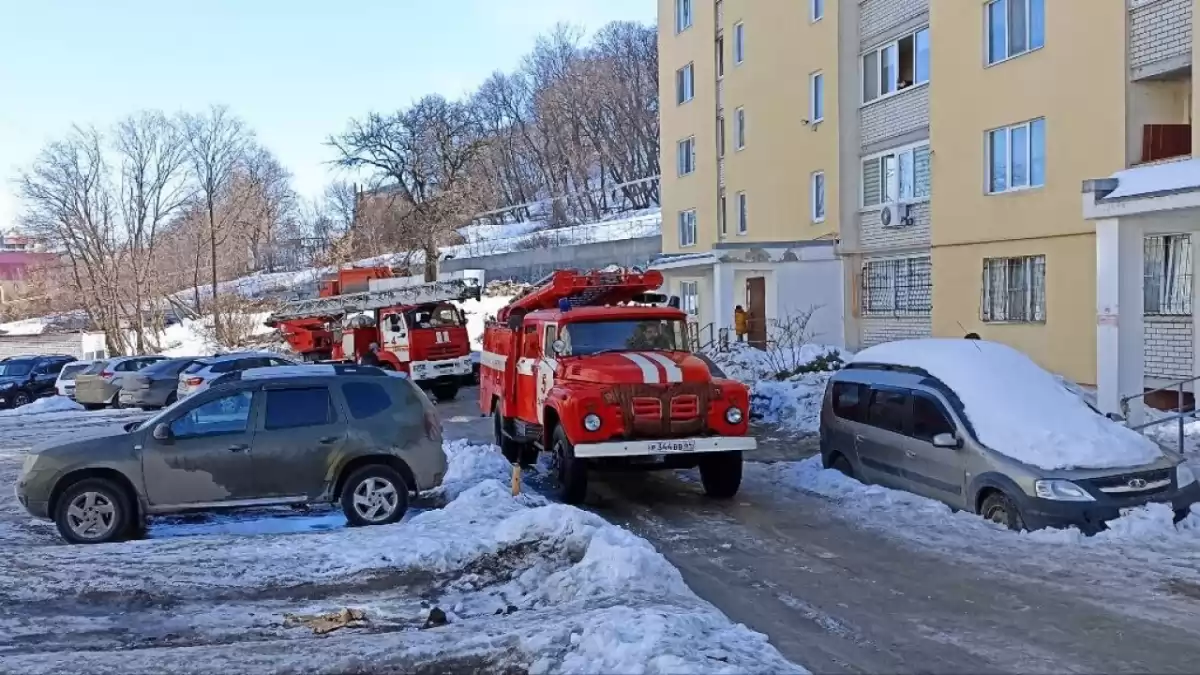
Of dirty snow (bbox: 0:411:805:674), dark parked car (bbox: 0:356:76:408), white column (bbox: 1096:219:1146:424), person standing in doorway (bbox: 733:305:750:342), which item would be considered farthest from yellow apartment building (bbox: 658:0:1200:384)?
dark parked car (bbox: 0:356:76:408)

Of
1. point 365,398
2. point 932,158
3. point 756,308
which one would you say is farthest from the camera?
point 756,308

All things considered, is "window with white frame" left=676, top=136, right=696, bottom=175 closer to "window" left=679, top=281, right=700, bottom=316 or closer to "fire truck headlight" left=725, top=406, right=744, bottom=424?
"window" left=679, top=281, right=700, bottom=316

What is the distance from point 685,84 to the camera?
40.1 meters

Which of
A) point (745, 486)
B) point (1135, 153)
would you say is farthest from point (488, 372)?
point (1135, 153)

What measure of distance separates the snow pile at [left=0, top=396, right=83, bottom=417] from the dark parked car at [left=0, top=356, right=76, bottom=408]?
3.49 meters

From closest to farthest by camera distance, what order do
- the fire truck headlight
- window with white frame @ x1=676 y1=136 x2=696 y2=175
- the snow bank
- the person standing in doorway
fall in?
the snow bank → the fire truck headlight → the person standing in doorway → window with white frame @ x1=676 y1=136 x2=696 y2=175

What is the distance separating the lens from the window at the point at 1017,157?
20.9 m

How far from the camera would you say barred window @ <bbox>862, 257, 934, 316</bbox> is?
85.8 ft

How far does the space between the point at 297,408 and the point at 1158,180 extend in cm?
1132

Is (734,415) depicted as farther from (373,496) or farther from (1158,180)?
(1158,180)

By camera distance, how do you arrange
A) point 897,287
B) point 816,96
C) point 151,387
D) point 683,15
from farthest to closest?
1. point 683,15
2. point 816,96
3. point 151,387
4. point 897,287

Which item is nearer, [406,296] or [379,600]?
[379,600]

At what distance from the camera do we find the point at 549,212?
85.9 metres

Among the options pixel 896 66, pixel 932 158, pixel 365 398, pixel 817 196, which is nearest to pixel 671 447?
pixel 365 398
